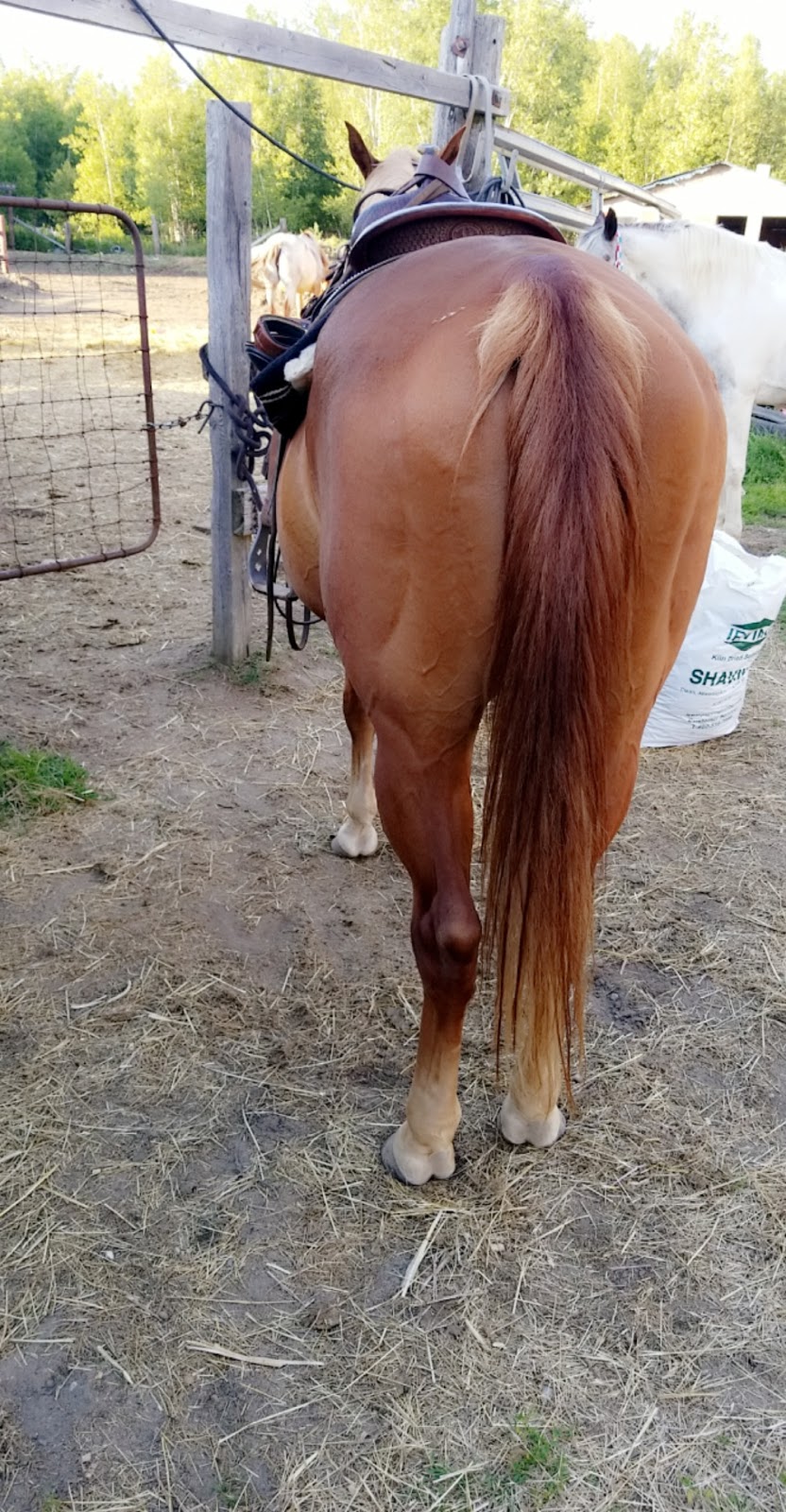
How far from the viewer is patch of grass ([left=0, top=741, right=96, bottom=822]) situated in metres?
3.12

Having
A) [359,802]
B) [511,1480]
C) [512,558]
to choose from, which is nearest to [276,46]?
[359,802]

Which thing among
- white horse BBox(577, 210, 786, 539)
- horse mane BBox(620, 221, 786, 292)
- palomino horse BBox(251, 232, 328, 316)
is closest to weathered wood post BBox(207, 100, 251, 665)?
white horse BBox(577, 210, 786, 539)

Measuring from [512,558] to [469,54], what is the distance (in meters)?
3.32

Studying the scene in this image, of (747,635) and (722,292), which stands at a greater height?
(722,292)

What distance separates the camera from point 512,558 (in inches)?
49.4

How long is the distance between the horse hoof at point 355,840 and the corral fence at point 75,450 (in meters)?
1.70

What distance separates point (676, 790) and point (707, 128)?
39452 millimetres

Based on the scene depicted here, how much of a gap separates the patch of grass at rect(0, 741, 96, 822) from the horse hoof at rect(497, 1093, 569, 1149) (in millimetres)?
1926

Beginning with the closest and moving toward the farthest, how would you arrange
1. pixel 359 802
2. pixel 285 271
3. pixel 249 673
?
pixel 359 802 < pixel 249 673 < pixel 285 271

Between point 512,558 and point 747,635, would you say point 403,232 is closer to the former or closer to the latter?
point 512,558

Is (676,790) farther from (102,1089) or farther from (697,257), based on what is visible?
(697,257)

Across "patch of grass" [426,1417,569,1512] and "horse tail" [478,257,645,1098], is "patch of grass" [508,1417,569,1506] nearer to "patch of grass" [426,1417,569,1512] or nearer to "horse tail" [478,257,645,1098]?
"patch of grass" [426,1417,569,1512]

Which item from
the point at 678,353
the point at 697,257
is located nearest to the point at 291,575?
the point at 678,353

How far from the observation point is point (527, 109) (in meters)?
33.6
